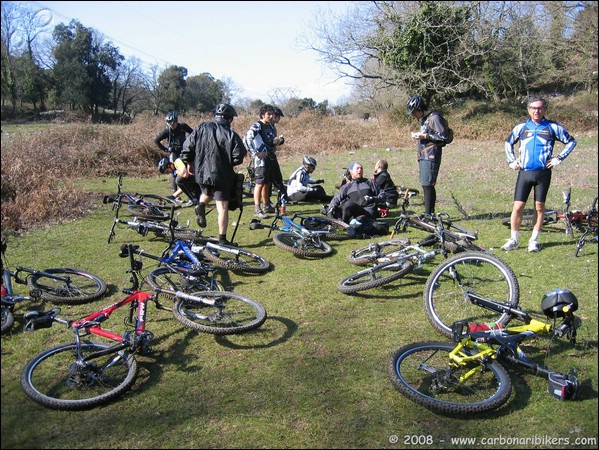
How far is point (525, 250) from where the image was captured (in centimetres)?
581

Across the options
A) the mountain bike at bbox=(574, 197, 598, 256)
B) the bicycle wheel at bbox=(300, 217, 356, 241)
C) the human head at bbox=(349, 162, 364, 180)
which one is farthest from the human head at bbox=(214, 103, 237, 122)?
the mountain bike at bbox=(574, 197, 598, 256)

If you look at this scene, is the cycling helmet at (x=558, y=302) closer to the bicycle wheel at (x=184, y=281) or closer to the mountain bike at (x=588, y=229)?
the mountain bike at (x=588, y=229)

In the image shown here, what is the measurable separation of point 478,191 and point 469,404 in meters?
8.23

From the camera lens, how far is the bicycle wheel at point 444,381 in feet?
9.66

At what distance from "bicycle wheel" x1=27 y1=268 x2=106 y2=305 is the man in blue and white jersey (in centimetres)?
509

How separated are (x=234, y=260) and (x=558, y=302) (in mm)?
3540

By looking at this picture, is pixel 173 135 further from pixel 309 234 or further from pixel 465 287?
pixel 465 287

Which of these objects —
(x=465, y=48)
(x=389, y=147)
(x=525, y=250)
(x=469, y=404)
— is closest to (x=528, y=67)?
(x=465, y=48)

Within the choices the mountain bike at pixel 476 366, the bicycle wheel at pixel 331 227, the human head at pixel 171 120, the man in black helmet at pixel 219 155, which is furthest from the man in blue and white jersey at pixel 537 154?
the human head at pixel 171 120

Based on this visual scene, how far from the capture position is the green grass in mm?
2682

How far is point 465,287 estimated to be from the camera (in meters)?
4.21

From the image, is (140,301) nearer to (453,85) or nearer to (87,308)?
(87,308)

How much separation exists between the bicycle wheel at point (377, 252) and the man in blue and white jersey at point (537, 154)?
158cm

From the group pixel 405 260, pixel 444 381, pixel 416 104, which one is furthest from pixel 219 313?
pixel 416 104
